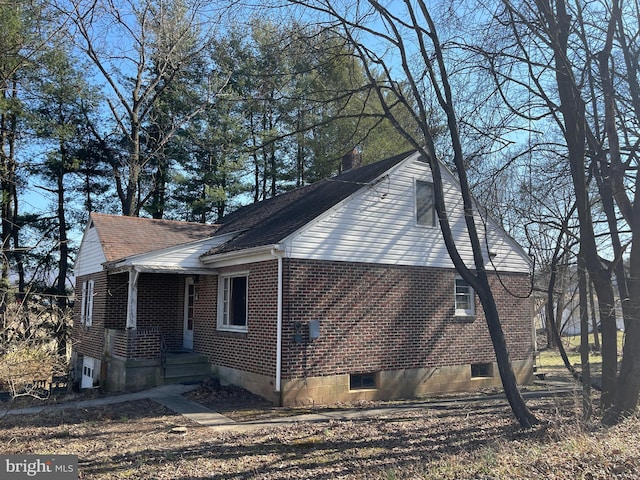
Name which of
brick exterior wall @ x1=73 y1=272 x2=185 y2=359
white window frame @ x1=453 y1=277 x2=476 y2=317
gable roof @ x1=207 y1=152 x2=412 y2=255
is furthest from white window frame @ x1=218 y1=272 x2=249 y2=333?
white window frame @ x1=453 y1=277 x2=476 y2=317

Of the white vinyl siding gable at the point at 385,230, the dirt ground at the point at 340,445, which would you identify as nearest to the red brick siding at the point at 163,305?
the dirt ground at the point at 340,445

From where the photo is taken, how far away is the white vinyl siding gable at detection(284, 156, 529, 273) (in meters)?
11.7

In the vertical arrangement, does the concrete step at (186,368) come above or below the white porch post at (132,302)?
below

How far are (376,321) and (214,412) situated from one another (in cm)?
437

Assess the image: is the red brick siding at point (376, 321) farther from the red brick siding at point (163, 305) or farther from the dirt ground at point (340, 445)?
the red brick siding at point (163, 305)

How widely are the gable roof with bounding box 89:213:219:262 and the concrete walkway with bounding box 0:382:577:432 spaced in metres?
4.23

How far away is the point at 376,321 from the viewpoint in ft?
40.2

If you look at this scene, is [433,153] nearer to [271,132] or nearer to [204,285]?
[204,285]

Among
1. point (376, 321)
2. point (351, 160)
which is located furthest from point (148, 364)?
point (351, 160)

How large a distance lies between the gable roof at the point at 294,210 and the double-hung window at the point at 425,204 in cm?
94

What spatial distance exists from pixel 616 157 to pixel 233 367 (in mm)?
9272

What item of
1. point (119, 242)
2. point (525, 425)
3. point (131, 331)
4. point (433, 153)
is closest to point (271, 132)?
point (119, 242)

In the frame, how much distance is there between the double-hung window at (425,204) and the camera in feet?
44.1

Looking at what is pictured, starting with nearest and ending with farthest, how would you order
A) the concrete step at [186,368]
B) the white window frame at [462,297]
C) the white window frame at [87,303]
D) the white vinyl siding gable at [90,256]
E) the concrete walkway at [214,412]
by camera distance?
the concrete walkway at [214,412]
the concrete step at [186,368]
the white window frame at [462,297]
the white vinyl siding gable at [90,256]
the white window frame at [87,303]
